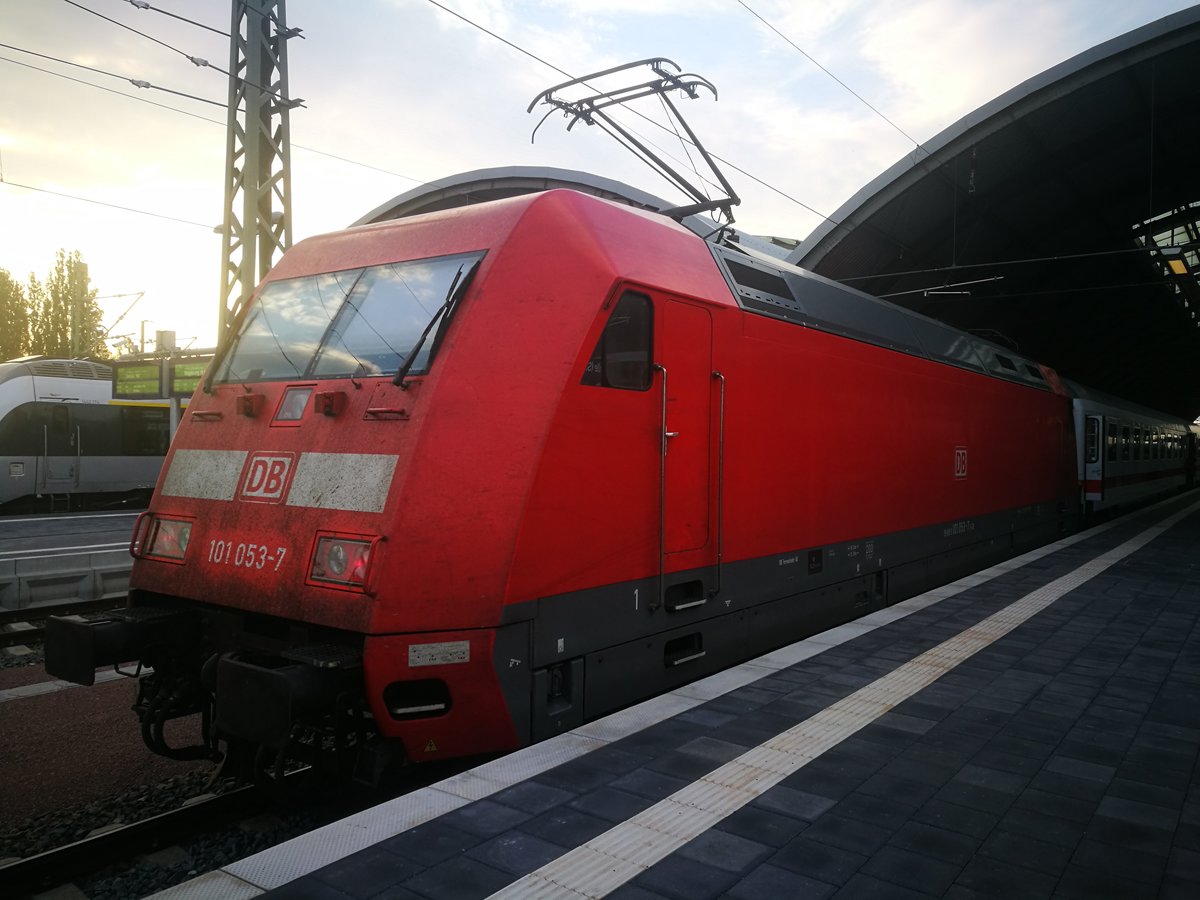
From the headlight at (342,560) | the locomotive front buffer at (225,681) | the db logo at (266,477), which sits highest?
the db logo at (266,477)

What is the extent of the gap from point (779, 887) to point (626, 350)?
3041mm

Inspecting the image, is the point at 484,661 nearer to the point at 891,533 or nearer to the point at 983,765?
the point at 983,765

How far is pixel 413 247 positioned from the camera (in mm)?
5352

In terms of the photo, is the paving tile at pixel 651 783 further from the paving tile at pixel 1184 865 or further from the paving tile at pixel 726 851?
the paving tile at pixel 1184 865

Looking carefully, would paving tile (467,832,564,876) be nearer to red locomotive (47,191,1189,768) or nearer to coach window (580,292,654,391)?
red locomotive (47,191,1189,768)

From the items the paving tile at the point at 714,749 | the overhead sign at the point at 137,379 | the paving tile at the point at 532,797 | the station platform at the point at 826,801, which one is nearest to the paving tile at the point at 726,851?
the station platform at the point at 826,801

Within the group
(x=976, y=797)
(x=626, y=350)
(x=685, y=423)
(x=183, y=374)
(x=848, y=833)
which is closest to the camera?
(x=848, y=833)

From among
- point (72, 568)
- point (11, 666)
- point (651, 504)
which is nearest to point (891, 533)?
point (651, 504)

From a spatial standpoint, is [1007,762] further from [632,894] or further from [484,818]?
[484,818]

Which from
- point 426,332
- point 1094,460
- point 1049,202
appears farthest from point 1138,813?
point 1049,202

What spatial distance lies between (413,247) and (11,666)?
19.7 ft

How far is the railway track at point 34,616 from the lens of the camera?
28.2 feet

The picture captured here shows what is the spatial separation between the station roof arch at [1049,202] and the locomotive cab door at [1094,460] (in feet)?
10.2

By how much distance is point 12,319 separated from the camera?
4416cm
